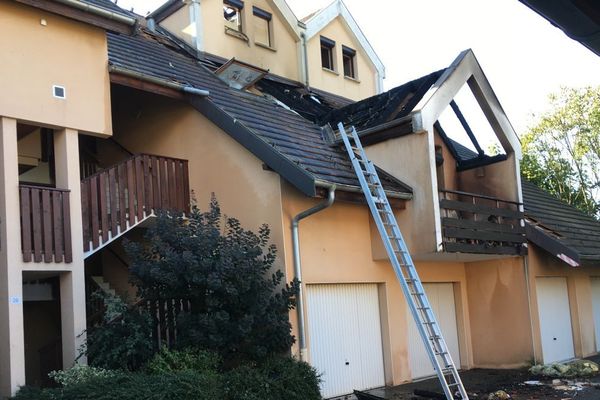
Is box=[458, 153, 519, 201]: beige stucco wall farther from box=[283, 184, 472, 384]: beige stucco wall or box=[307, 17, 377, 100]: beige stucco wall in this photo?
box=[307, 17, 377, 100]: beige stucco wall

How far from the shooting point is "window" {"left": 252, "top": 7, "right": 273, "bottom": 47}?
17.2 meters

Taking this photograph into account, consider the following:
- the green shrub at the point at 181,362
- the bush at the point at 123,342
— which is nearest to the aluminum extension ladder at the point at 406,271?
the green shrub at the point at 181,362

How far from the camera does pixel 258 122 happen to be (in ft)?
38.8

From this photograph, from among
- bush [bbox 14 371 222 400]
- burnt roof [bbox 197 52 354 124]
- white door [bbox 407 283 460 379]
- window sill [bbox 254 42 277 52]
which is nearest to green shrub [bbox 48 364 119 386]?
bush [bbox 14 371 222 400]

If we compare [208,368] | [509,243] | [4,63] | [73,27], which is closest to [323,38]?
[509,243]

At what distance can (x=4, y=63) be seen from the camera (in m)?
9.09

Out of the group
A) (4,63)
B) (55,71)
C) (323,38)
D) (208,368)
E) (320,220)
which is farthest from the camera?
(323,38)

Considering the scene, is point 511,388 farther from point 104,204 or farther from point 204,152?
point 104,204

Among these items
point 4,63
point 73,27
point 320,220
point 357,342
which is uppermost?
point 73,27

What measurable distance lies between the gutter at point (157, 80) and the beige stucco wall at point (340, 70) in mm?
6949

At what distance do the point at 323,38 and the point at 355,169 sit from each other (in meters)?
8.92

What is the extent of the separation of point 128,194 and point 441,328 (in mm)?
7403

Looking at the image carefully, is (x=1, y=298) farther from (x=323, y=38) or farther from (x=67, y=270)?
(x=323, y=38)

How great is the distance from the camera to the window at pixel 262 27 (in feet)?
56.4
